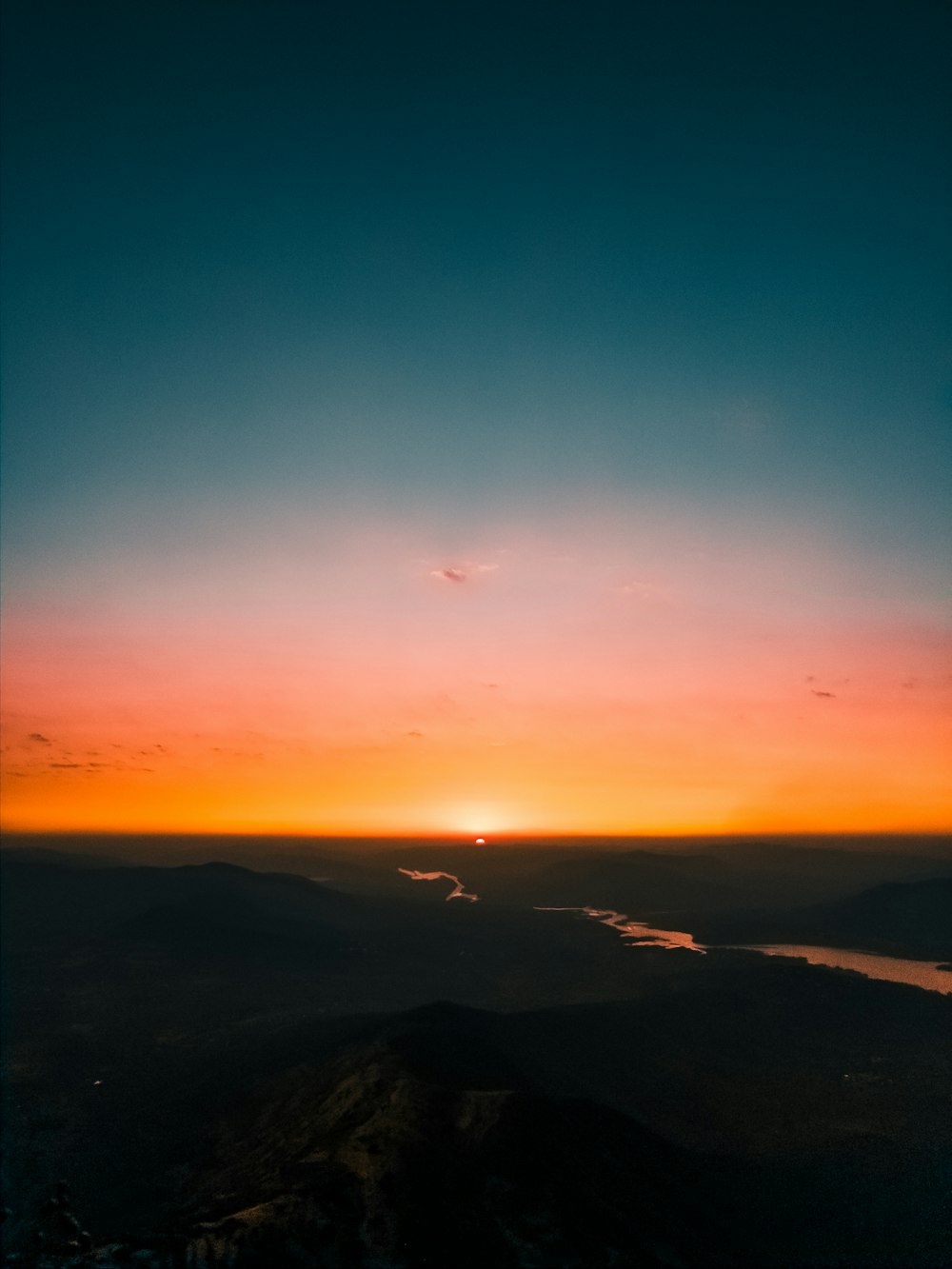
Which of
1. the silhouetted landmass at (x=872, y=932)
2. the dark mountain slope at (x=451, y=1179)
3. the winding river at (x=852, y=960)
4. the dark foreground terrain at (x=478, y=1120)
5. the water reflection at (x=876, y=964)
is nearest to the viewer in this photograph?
the dark mountain slope at (x=451, y=1179)

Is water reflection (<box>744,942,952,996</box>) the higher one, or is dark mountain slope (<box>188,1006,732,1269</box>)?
dark mountain slope (<box>188,1006,732,1269</box>)

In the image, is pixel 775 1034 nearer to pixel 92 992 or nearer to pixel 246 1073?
pixel 246 1073

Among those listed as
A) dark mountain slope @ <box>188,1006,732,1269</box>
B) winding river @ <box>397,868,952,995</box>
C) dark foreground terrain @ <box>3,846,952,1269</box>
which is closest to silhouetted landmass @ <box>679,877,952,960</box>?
winding river @ <box>397,868,952,995</box>

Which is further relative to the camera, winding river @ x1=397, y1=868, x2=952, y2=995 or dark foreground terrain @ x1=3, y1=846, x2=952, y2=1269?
winding river @ x1=397, y1=868, x2=952, y2=995

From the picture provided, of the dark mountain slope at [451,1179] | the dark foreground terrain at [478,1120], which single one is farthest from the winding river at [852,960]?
the dark mountain slope at [451,1179]

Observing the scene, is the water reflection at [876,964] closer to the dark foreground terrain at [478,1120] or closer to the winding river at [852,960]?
the winding river at [852,960]

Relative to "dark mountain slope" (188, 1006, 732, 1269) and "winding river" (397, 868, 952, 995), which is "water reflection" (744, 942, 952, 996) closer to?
"winding river" (397, 868, 952, 995)
